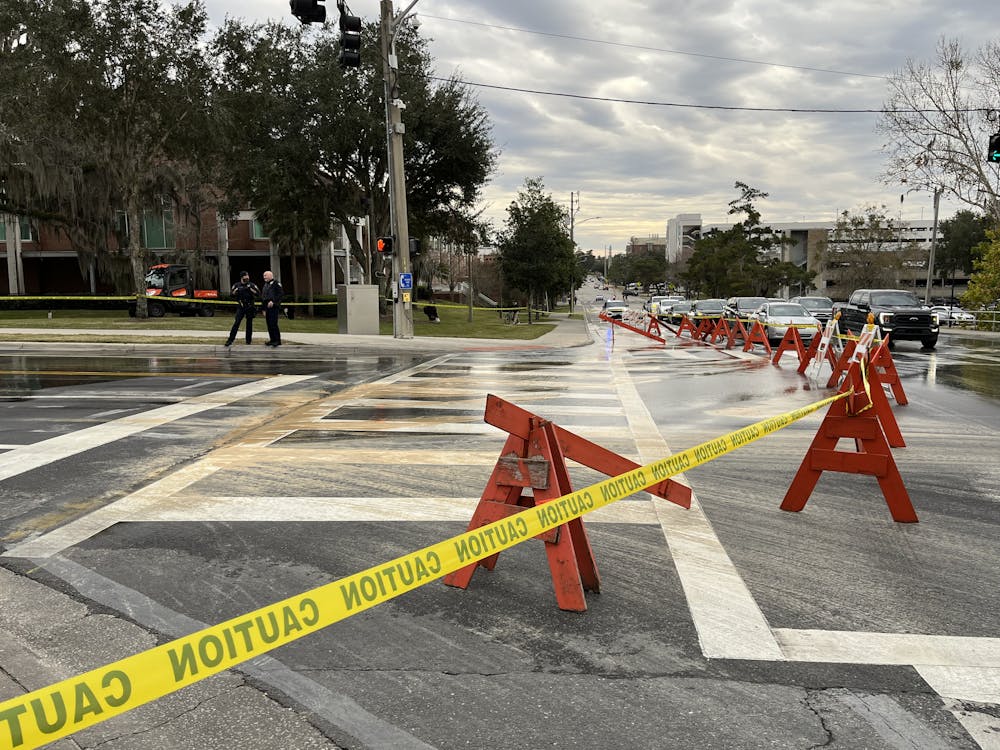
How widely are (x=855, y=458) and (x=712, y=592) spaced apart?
2.09m

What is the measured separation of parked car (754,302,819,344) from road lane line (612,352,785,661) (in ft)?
62.5

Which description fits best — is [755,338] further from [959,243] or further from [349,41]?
[959,243]

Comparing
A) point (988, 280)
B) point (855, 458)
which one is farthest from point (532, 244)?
point (855, 458)

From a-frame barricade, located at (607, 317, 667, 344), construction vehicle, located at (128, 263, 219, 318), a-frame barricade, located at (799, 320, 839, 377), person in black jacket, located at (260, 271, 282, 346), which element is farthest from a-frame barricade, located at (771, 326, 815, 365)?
construction vehicle, located at (128, 263, 219, 318)

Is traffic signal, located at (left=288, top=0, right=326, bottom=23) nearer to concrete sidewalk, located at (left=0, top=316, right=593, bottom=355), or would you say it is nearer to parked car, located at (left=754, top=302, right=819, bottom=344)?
concrete sidewalk, located at (left=0, top=316, right=593, bottom=355)

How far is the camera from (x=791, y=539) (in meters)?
5.16

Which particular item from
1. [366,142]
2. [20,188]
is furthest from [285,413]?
[20,188]

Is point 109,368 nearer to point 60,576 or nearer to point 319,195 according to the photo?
point 60,576

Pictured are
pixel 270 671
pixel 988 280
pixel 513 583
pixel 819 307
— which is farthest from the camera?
pixel 988 280

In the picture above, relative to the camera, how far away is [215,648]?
222 cm

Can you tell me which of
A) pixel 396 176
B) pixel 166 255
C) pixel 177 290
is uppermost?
pixel 396 176

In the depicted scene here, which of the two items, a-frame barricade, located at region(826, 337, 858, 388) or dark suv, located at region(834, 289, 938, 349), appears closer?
a-frame barricade, located at region(826, 337, 858, 388)

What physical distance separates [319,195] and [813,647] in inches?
1248

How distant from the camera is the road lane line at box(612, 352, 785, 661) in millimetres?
3619
